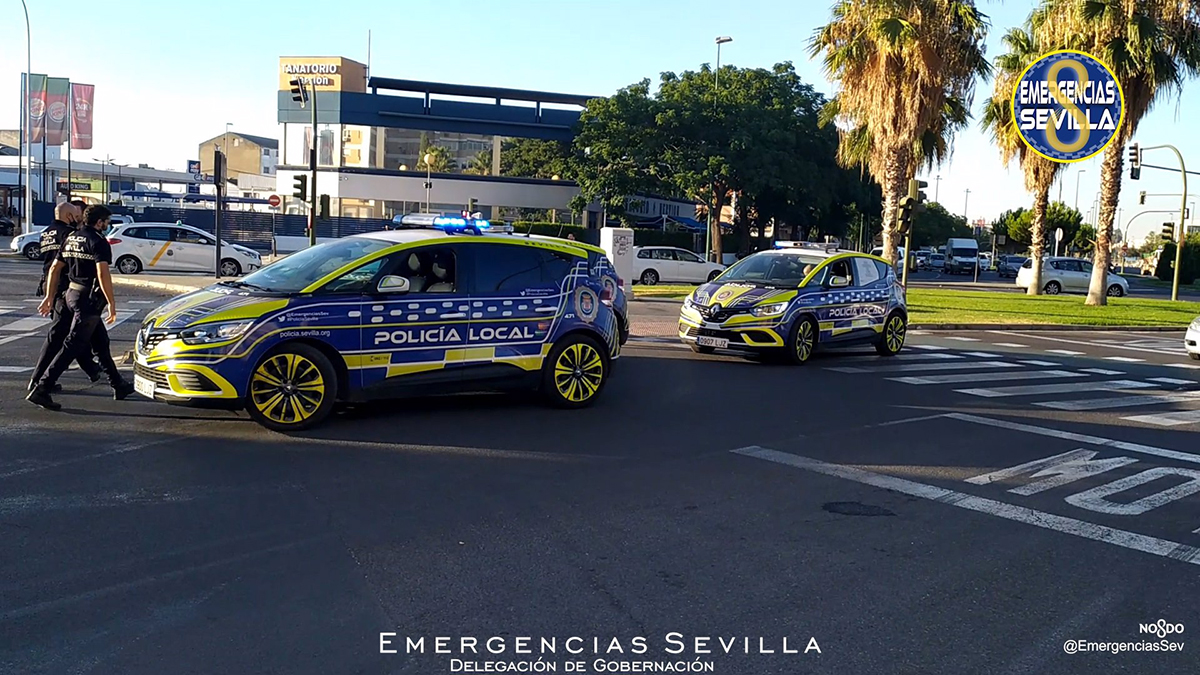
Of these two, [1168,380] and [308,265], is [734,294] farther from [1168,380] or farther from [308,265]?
[308,265]

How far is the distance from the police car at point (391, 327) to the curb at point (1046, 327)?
13.5 meters

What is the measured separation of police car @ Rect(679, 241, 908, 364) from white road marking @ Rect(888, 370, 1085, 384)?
5.69 ft

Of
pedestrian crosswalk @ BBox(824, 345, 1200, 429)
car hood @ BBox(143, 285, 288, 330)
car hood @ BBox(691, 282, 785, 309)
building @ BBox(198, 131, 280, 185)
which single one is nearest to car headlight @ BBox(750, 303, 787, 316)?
car hood @ BBox(691, 282, 785, 309)

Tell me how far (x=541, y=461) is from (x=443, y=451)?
0.82 metres

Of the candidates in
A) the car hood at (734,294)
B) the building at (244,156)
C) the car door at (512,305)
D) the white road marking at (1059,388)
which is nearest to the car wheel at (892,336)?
the car hood at (734,294)

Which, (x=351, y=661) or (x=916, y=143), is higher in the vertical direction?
(x=916, y=143)

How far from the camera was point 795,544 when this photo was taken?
6262 millimetres

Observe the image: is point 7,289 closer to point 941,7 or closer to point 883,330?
point 883,330

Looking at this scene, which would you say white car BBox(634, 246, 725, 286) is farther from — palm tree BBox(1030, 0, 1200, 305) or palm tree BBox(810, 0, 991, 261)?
palm tree BBox(1030, 0, 1200, 305)

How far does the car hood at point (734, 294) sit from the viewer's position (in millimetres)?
15016

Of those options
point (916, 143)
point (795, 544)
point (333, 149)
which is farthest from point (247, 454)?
point (333, 149)

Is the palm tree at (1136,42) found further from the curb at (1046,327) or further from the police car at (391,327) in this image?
the police car at (391,327)

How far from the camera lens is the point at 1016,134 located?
121 ft

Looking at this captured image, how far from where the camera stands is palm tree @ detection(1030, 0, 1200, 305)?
28.5 meters
